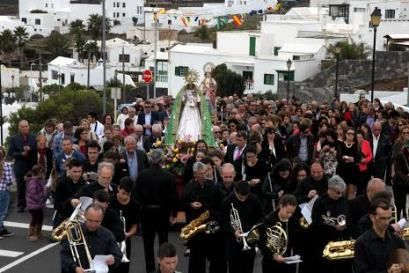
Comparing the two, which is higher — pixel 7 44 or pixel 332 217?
pixel 332 217

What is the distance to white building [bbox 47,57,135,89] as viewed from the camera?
102812 millimetres

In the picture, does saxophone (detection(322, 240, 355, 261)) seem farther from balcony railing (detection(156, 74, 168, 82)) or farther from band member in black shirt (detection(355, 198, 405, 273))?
balcony railing (detection(156, 74, 168, 82))

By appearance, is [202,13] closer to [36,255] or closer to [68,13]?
[68,13]

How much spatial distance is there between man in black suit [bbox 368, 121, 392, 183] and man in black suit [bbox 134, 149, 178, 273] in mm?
5336

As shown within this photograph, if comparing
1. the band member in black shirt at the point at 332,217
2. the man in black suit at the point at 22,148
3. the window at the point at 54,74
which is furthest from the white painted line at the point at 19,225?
the window at the point at 54,74

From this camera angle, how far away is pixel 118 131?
637 inches

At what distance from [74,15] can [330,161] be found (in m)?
164

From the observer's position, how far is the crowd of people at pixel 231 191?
927cm

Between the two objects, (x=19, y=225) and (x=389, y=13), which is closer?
(x=19, y=225)

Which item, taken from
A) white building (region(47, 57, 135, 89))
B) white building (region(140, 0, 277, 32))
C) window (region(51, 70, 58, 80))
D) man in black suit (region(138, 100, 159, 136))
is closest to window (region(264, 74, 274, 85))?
white building (region(47, 57, 135, 89))

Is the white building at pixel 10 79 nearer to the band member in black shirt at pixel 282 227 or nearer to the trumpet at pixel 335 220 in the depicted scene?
the trumpet at pixel 335 220

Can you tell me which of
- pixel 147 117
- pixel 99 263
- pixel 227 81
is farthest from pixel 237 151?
pixel 227 81

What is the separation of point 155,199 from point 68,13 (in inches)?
6539

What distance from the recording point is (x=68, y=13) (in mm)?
174625
